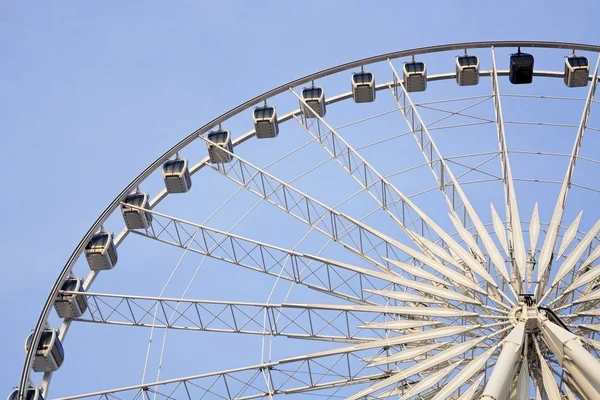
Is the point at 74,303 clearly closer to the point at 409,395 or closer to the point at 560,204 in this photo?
the point at 409,395

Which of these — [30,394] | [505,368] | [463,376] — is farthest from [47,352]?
[505,368]

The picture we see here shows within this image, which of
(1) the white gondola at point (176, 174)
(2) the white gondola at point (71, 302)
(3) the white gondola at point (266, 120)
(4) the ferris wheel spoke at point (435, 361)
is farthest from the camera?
(3) the white gondola at point (266, 120)

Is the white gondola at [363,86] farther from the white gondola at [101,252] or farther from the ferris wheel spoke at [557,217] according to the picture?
the white gondola at [101,252]

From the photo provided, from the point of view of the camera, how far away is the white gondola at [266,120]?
3619 cm

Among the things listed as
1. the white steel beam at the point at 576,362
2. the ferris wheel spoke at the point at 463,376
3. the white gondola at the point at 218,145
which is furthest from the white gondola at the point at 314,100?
the white steel beam at the point at 576,362

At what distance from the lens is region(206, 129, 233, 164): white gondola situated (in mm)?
35000

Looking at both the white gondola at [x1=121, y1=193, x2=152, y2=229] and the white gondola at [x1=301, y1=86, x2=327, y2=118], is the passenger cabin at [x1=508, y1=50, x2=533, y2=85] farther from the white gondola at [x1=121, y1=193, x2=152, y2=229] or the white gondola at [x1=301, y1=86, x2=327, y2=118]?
the white gondola at [x1=121, y1=193, x2=152, y2=229]

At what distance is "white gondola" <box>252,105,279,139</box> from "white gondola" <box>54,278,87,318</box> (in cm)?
913

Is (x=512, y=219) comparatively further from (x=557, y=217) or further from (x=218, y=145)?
(x=218, y=145)

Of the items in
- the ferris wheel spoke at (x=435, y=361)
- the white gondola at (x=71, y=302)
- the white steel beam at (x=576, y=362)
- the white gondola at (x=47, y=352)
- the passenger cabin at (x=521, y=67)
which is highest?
the passenger cabin at (x=521, y=67)

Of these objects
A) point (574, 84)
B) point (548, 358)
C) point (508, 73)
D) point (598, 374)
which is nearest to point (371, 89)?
point (508, 73)

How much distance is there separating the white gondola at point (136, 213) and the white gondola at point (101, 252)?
90 centimetres

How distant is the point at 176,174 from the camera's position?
1351 inches

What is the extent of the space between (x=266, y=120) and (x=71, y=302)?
9.95m
